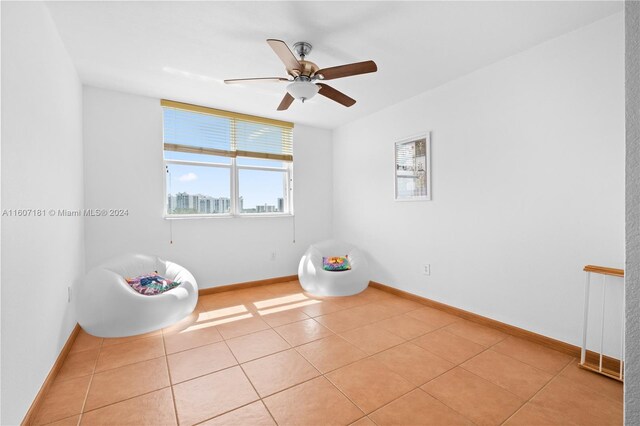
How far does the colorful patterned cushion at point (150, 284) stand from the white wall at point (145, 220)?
650 mm

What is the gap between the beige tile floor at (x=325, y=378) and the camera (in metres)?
1.64

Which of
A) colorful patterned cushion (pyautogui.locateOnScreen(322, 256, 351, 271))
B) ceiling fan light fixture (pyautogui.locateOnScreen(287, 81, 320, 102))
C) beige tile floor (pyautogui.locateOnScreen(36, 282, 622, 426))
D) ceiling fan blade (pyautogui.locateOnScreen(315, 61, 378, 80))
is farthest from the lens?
colorful patterned cushion (pyautogui.locateOnScreen(322, 256, 351, 271))

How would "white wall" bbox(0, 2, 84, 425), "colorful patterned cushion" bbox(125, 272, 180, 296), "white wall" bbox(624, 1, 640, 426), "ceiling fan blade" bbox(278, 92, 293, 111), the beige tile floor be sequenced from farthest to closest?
"colorful patterned cushion" bbox(125, 272, 180, 296)
"ceiling fan blade" bbox(278, 92, 293, 111)
the beige tile floor
"white wall" bbox(0, 2, 84, 425)
"white wall" bbox(624, 1, 640, 426)

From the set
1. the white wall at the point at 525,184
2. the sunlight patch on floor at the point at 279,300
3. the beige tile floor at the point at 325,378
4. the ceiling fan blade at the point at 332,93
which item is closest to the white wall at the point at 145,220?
→ the sunlight patch on floor at the point at 279,300

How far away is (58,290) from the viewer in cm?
217

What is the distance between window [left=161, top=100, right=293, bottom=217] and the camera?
376 centimetres

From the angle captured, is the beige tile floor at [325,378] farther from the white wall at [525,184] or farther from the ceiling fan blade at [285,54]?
the ceiling fan blade at [285,54]

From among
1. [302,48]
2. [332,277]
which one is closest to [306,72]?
[302,48]

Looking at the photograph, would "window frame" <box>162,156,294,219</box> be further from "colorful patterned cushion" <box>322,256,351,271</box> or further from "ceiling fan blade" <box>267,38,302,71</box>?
"ceiling fan blade" <box>267,38,302,71</box>

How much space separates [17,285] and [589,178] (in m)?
3.78

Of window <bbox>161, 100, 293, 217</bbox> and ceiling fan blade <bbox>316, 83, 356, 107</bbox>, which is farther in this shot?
window <bbox>161, 100, 293, 217</bbox>

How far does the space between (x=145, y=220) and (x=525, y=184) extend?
4158mm

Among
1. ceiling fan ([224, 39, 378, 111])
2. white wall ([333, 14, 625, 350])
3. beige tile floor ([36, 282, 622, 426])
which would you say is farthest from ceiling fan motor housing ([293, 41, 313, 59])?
beige tile floor ([36, 282, 622, 426])

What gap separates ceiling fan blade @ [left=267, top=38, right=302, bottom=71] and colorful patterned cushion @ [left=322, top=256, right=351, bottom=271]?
263 centimetres
